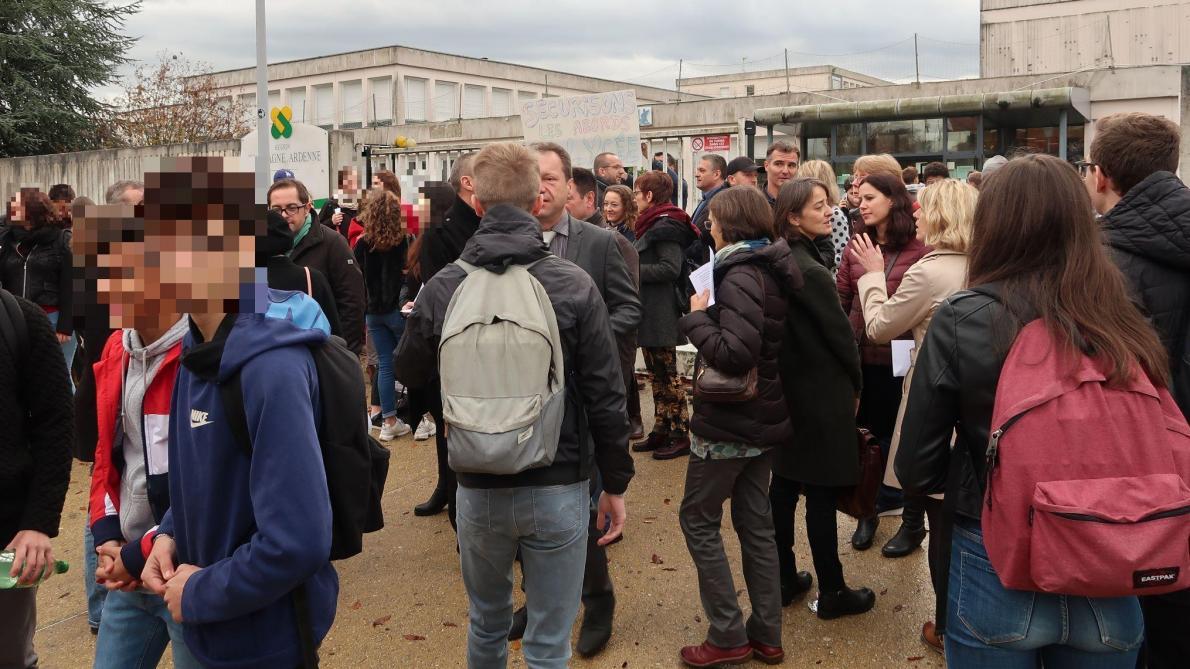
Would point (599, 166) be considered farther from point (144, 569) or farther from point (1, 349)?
point (144, 569)

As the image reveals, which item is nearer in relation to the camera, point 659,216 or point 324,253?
point 324,253

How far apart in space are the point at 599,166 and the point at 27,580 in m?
6.68

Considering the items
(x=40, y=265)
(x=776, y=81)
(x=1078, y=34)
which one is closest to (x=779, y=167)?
(x=40, y=265)

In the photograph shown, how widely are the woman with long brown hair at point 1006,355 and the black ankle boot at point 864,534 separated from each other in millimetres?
2794

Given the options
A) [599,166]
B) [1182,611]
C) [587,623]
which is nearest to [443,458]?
[587,623]

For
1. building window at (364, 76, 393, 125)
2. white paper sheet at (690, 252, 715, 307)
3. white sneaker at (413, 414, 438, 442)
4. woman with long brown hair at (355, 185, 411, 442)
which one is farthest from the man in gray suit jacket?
building window at (364, 76, 393, 125)

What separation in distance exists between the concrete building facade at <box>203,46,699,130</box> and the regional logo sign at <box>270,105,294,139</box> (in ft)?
139

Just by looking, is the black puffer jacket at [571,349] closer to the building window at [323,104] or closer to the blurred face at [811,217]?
the blurred face at [811,217]

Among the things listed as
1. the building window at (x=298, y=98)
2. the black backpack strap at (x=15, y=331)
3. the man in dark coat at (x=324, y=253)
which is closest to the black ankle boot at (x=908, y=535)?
the man in dark coat at (x=324, y=253)

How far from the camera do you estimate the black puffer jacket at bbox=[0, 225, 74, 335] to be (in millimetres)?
7535

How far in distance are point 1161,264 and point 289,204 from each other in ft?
16.3

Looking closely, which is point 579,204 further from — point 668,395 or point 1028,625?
point 1028,625

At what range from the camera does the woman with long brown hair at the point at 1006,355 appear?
216cm

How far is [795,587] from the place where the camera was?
446cm
